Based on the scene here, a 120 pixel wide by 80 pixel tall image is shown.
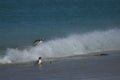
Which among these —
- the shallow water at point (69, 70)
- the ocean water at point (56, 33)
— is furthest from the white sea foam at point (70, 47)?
the shallow water at point (69, 70)

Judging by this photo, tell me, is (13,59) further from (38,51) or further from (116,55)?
(116,55)

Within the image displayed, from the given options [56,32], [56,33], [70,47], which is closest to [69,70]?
[70,47]

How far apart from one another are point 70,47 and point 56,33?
698cm

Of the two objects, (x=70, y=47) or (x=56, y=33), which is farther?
(x=56, y=33)

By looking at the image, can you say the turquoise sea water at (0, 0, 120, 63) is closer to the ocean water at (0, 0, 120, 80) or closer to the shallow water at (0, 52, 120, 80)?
the ocean water at (0, 0, 120, 80)

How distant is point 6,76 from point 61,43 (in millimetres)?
7824

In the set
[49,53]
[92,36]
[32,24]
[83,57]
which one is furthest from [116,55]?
[32,24]

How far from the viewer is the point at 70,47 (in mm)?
24062

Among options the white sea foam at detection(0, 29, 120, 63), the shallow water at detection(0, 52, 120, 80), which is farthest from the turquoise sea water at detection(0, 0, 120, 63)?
the shallow water at detection(0, 52, 120, 80)

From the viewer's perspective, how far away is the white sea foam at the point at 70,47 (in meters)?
21.8

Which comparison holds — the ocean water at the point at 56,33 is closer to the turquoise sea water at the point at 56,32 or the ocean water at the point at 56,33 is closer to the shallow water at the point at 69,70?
the turquoise sea water at the point at 56,32

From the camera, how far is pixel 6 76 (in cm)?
1731

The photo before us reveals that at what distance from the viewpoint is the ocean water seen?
22.9m

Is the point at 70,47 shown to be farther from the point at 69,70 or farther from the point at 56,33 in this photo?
the point at 56,33
